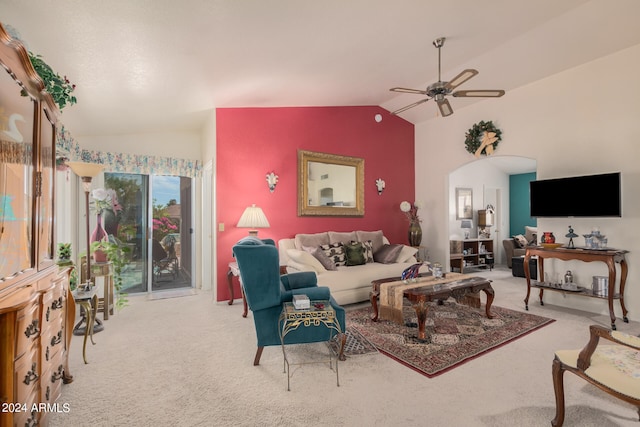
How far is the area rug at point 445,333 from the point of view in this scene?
2625 millimetres

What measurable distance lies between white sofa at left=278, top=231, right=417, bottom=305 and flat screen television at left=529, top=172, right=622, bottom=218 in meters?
1.92

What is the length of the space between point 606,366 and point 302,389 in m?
1.84

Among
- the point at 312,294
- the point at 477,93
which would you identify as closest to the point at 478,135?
the point at 477,93

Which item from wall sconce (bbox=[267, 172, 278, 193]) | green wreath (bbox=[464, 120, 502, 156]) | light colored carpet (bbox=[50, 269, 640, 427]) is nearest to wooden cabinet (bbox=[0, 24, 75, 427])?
light colored carpet (bbox=[50, 269, 640, 427])

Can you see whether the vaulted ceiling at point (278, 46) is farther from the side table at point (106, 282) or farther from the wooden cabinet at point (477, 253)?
the wooden cabinet at point (477, 253)

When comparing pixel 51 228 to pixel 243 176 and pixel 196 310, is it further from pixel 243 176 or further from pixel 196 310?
pixel 243 176

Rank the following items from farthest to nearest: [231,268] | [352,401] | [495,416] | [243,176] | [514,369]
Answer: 1. [243,176]
2. [231,268]
3. [514,369]
4. [352,401]
5. [495,416]

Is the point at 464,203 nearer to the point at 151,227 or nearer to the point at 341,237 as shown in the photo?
the point at 341,237

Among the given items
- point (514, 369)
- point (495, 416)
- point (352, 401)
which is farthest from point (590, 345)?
point (352, 401)

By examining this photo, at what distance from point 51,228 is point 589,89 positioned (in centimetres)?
596

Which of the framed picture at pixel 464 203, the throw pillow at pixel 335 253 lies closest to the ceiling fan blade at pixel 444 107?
the throw pillow at pixel 335 253

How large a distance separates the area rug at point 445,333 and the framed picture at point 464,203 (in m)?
3.85

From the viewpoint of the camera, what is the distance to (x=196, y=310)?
13.7ft

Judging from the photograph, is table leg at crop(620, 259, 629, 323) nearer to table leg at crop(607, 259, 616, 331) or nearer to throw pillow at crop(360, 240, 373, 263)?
table leg at crop(607, 259, 616, 331)
